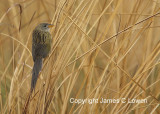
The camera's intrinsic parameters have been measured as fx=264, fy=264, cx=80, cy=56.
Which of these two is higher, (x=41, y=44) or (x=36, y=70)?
(x=41, y=44)

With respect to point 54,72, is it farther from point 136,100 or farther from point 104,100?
point 136,100

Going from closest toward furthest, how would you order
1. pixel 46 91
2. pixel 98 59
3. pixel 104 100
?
pixel 46 91 → pixel 104 100 → pixel 98 59

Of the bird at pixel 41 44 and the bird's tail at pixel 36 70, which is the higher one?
the bird at pixel 41 44

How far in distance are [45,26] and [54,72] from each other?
0.22 m

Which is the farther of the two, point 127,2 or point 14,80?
point 127,2

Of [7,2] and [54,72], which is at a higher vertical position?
[7,2]

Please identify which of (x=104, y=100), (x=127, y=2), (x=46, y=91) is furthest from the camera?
(x=127, y=2)

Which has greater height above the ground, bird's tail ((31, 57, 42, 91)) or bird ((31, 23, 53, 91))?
bird ((31, 23, 53, 91))

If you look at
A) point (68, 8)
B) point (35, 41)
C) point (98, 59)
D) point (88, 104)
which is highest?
point (68, 8)

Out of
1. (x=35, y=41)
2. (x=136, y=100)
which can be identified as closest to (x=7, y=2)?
(x=35, y=41)

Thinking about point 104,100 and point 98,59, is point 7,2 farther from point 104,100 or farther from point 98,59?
point 104,100

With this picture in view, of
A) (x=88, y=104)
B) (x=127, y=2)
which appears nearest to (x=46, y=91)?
(x=88, y=104)

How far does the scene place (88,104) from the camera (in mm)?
1265

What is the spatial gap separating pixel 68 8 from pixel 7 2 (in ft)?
1.70
